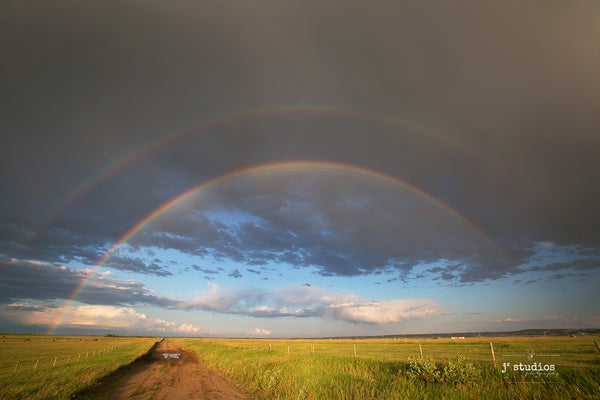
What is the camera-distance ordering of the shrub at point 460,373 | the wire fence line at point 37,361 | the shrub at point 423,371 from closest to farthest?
1. the shrub at point 460,373
2. the shrub at point 423,371
3. the wire fence line at point 37,361

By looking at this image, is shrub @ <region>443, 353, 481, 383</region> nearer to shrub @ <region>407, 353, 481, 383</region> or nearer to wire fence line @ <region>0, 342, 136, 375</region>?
shrub @ <region>407, 353, 481, 383</region>

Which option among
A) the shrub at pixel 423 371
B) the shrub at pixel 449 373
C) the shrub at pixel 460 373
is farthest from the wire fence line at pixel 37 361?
the shrub at pixel 460 373

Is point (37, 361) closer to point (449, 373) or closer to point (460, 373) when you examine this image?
point (449, 373)

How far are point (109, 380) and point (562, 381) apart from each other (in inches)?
1023

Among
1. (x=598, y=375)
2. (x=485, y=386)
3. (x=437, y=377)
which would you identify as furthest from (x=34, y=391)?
(x=598, y=375)

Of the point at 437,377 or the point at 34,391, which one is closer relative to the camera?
the point at 437,377

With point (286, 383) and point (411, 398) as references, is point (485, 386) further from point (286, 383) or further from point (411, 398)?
point (286, 383)

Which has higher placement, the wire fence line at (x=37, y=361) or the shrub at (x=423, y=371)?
the shrub at (x=423, y=371)

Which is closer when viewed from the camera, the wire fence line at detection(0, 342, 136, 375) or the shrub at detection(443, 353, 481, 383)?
the shrub at detection(443, 353, 481, 383)

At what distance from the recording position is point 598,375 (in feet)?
27.0

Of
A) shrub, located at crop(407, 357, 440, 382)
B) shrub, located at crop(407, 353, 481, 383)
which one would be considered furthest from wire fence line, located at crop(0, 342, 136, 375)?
shrub, located at crop(407, 353, 481, 383)

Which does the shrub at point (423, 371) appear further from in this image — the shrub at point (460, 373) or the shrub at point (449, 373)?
the shrub at point (460, 373)

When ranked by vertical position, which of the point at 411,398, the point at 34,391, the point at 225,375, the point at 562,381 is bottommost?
the point at 225,375

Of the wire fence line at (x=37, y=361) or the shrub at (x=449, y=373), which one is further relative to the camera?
the wire fence line at (x=37, y=361)
